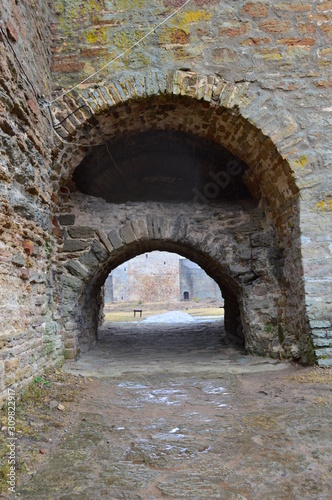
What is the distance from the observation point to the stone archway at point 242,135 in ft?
12.7

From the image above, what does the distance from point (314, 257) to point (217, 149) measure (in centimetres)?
218

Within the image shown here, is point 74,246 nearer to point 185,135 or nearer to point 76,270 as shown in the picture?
point 76,270

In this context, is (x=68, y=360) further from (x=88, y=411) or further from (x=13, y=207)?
(x=13, y=207)

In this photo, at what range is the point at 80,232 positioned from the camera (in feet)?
14.9

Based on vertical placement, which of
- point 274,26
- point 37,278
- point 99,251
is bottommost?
point 37,278

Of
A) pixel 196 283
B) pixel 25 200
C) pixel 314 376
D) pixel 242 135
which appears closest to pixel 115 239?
pixel 25 200

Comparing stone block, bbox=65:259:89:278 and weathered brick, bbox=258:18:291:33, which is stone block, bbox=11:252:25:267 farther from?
weathered brick, bbox=258:18:291:33

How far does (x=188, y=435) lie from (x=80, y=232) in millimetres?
2945

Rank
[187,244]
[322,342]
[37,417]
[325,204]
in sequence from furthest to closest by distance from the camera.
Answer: [187,244] → [325,204] → [322,342] → [37,417]

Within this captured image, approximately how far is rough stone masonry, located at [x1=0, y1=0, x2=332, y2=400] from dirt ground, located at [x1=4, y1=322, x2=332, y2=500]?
2.02 ft

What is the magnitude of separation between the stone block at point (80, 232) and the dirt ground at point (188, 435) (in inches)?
60.3

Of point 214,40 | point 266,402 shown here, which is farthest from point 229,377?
point 214,40

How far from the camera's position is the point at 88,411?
2.65 m

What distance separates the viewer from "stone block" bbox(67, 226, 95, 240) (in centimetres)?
452
